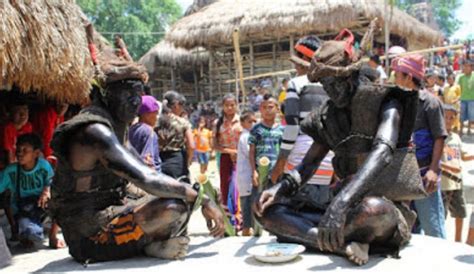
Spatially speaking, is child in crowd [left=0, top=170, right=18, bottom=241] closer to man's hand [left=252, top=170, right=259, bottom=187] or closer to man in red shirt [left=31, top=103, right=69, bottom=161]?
man in red shirt [left=31, top=103, right=69, bottom=161]

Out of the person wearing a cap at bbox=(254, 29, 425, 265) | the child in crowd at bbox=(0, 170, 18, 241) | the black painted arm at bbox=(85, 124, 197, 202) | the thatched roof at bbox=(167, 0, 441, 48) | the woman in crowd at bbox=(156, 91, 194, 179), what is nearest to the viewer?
the person wearing a cap at bbox=(254, 29, 425, 265)

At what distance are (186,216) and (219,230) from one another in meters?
0.23

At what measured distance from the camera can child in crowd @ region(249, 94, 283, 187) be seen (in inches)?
201

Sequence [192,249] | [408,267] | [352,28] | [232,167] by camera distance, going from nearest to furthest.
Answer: [408,267], [192,249], [232,167], [352,28]

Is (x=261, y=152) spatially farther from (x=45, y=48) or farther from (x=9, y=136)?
(x=9, y=136)

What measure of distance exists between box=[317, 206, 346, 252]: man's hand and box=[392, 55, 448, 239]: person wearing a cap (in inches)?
58.2

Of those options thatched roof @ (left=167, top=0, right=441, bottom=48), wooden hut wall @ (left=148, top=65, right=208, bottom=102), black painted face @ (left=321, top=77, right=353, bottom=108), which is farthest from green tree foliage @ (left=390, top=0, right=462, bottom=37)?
black painted face @ (left=321, top=77, right=353, bottom=108)

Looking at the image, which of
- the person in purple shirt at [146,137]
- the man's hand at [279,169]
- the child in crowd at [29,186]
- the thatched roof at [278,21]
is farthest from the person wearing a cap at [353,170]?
the thatched roof at [278,21]

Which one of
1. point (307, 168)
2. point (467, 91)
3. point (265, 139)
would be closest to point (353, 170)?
point (307, 168)

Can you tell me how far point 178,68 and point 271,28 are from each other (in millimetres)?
6585

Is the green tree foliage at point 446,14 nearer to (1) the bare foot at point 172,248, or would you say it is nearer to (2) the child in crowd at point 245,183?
(2) the child in crowd at point 245,183

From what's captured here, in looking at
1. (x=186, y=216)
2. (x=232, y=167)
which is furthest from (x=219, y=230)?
(x=232, y=167)

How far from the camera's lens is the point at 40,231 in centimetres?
452

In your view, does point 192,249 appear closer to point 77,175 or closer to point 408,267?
point 77,175
